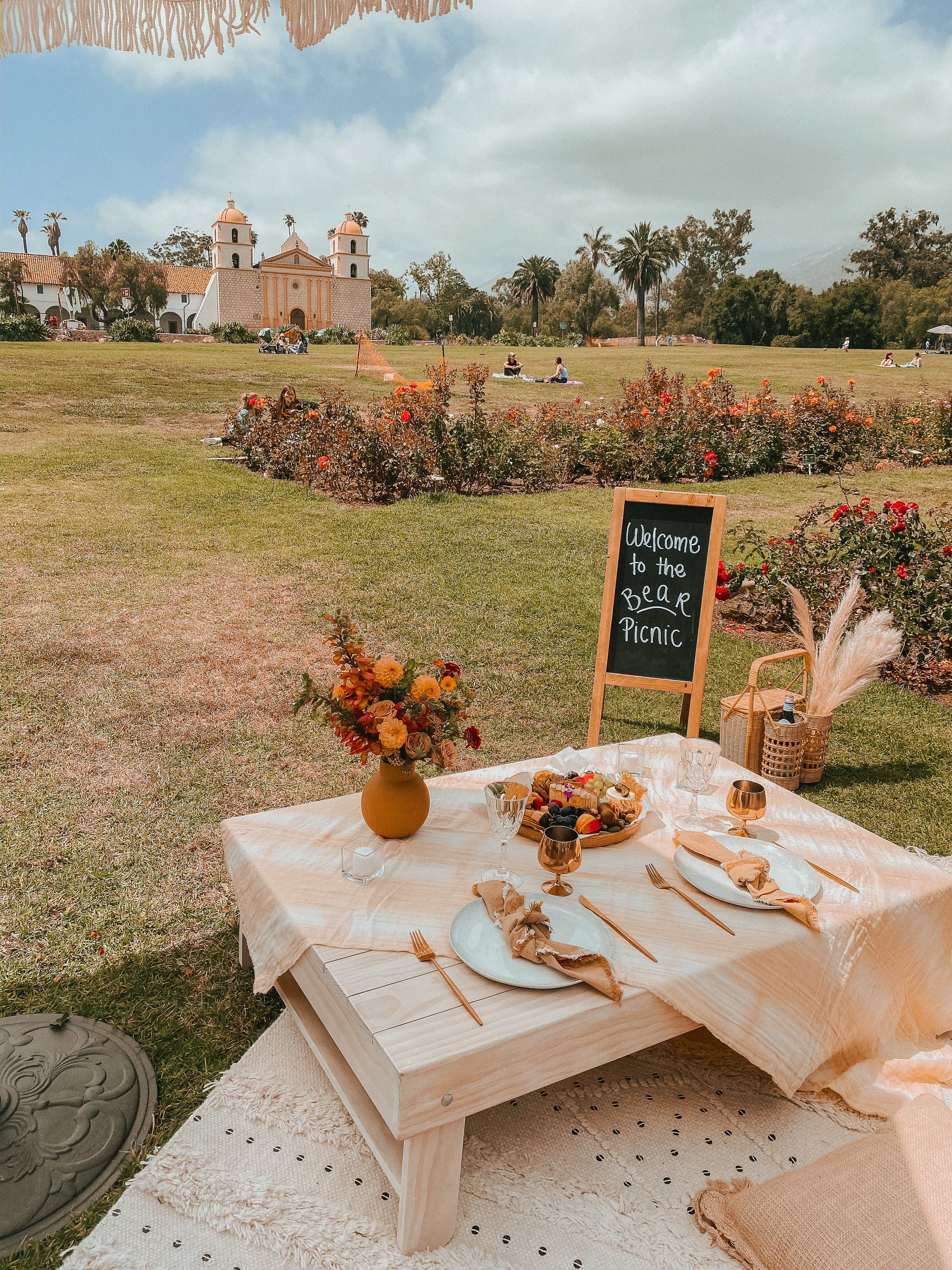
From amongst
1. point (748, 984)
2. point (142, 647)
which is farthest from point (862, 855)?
point (142, 647)

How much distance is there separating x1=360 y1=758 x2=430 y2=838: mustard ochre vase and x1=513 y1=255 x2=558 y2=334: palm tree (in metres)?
57.5

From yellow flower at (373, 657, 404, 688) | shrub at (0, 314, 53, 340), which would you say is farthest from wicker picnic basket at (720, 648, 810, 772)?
shrub at (0, 314, 53, 340)

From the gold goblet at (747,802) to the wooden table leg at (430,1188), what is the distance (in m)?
1.14

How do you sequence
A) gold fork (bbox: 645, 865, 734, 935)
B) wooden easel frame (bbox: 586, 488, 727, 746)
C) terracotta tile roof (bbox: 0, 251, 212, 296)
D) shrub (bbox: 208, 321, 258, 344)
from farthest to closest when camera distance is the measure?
terracotta tile roof (bbox: 0, 251, 212, 296) < shrub (bbox: 208, 321, 258, 344) < wooden easel frame (bbox: 586, 488, 727, 746) < gold fork (bbox: 645, 865, 734, 935)

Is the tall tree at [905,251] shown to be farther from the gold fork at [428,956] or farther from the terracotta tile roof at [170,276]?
the gold fork at [428,956]

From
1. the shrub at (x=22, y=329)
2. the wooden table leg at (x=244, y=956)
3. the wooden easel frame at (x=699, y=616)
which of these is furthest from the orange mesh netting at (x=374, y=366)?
the wooden table leg at (x=244, y=956)

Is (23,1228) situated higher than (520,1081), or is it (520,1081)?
(520,1081)

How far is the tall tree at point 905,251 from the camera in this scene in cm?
5353

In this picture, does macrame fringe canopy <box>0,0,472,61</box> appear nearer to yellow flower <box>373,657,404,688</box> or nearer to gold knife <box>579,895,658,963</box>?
yellow flower <box>373,657,404,688</box>

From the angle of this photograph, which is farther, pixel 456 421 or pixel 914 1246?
pixel 456 421

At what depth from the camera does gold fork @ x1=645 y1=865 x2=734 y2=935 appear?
204 centimetres

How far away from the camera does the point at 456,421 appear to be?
9.51 metres

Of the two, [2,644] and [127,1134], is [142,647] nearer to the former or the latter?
[2,644]

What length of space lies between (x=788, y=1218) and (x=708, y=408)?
1034 cm
